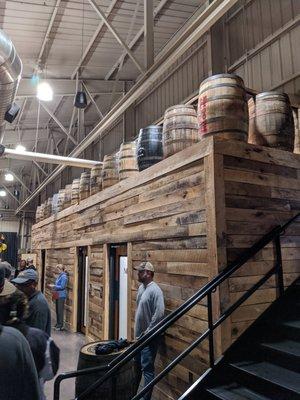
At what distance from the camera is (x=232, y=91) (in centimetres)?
373

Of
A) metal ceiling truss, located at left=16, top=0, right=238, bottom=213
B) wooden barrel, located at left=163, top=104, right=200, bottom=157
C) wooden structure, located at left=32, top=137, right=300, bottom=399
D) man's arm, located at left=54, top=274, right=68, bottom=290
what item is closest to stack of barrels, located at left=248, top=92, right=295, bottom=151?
wooden structure, located at left=32, top=137, right=300, bottom=399

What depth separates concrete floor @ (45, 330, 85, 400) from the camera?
466 cm

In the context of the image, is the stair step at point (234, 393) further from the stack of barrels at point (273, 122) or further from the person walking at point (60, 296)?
the person walking at point (60, 296)

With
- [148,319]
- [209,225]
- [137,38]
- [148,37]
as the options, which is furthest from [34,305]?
[137,38]

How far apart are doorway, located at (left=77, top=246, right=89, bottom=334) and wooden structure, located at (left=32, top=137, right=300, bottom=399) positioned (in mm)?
3476

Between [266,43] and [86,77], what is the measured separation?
569cm

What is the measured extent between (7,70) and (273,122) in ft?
11.3

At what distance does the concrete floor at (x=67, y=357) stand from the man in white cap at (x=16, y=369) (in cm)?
354

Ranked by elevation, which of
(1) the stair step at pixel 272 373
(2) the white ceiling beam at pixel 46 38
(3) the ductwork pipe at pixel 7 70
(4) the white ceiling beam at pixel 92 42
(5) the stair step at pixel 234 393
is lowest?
(5) the stair step at pixel 234 393

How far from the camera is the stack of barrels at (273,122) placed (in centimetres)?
399

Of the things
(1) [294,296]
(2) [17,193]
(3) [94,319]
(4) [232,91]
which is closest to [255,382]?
(1) [294,296]

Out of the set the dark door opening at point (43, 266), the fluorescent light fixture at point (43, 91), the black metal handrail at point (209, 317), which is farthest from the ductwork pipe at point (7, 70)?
the dark door opening at point (43, 266)

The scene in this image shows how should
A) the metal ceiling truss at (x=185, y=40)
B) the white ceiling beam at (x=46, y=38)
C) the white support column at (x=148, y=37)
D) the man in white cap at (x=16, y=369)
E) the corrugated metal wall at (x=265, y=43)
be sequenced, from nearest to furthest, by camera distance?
the man in white cap at (x=16, y=369) < the metal ceiling truss at (x=185, y=40) < the white support column at (x=148, y=37) < the corrugated metal wall at (x=265, y=43) < the white ceiling beam at (x=46, y=38)

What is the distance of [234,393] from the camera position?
2.77 metres
